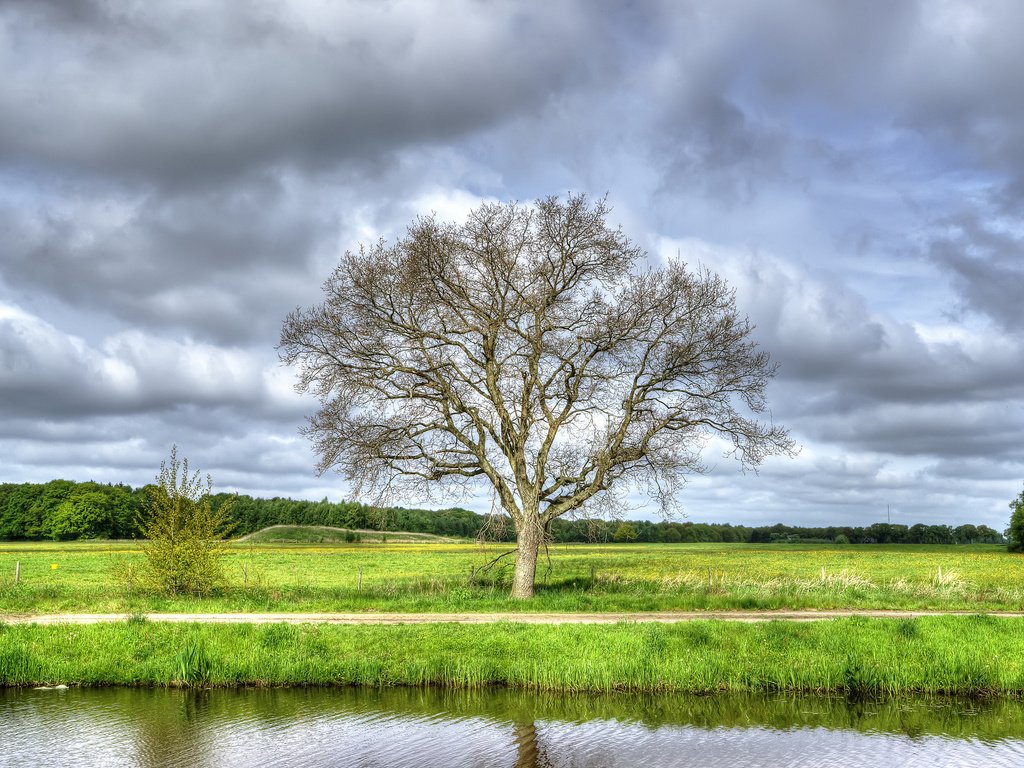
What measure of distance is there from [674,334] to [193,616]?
763 inches

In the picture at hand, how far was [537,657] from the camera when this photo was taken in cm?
2084

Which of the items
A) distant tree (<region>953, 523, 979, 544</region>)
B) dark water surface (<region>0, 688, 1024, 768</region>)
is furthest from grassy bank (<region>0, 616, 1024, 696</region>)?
distant tree (<region>953, 523, 979, 544</region>)

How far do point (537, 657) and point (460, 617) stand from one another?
7056 millimetres

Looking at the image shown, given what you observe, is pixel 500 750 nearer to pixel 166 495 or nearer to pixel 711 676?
pixel 711 676

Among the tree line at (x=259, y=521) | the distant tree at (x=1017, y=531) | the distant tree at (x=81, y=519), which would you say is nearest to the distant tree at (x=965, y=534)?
the tree line at (x=259, y=521)

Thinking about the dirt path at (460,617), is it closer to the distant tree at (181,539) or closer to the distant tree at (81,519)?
the distant tree at (181,539)

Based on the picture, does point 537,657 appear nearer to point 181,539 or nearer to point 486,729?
point 486,729

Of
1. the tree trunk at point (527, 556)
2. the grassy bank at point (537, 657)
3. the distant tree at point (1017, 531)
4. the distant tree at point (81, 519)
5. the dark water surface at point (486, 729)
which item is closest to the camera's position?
the dark water surface at point (486, 729)

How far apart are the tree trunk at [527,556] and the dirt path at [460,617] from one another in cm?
414

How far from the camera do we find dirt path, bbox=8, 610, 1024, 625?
85.0 feet

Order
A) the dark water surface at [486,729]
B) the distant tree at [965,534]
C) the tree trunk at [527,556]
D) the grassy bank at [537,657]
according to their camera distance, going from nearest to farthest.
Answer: the dark water surface at [486,729] → the grassy bank at [537,657] → the tree trunk at [527,556] → the distant tree at [965,534]

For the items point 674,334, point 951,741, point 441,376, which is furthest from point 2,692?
point 674,334

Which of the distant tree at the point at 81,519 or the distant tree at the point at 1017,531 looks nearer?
the distant tree at the point at 1017,531

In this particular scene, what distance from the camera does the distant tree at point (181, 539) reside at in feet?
111
